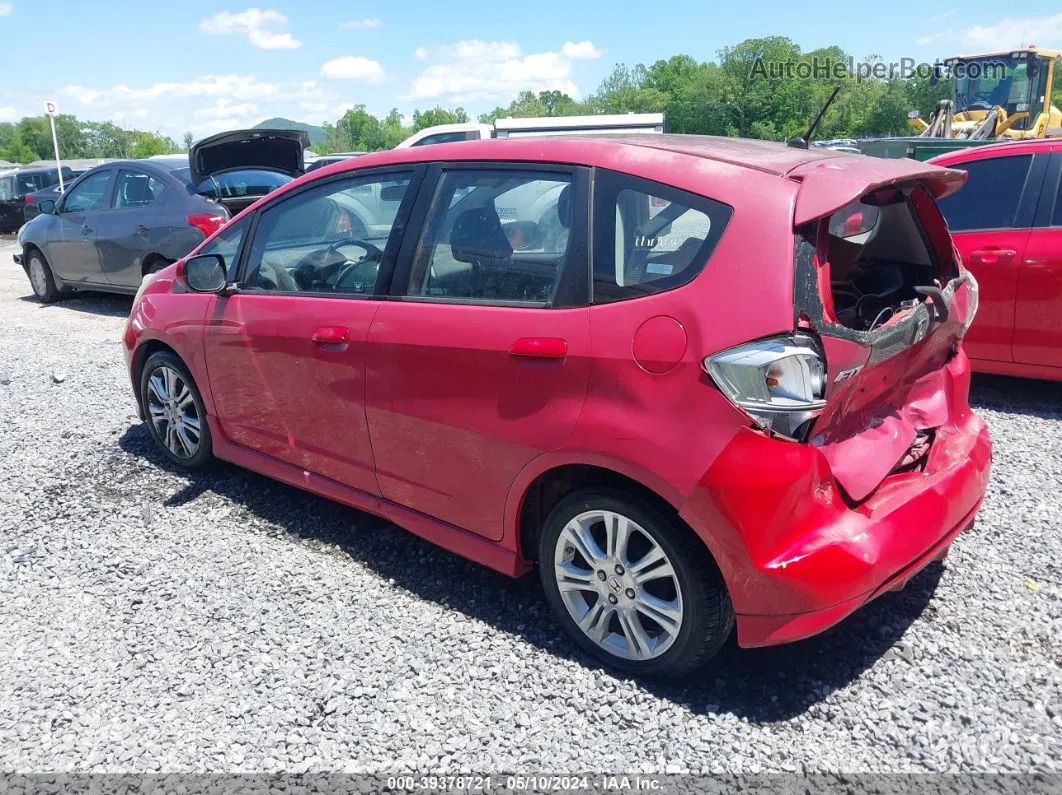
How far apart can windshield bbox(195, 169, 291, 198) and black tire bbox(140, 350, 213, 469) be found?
5.03 m

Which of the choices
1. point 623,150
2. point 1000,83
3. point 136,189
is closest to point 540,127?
point 136,189

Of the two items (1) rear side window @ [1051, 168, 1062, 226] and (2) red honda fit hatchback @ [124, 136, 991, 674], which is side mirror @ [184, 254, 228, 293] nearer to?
(2) red honda fit hatchback @ [124, 136, 991, 674]

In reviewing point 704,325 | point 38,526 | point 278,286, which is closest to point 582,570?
point 704,325

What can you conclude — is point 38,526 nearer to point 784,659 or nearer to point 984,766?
point 784,659

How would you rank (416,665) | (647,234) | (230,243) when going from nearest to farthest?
1. (647,234)
2. (416,665)
3. (230,243)

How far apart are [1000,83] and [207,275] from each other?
76.6 feet

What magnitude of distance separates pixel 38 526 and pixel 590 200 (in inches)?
131

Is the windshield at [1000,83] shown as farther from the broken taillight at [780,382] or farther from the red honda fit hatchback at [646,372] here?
the broken taillight at [780,382]

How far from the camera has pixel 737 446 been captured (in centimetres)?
239

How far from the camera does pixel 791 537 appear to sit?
7.91ft

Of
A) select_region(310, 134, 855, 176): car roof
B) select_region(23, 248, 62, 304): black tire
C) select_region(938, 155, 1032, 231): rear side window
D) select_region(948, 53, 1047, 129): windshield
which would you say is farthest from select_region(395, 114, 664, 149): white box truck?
select_region(310, 134, 855, 176): car roof

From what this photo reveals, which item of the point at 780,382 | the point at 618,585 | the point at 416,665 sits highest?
the point at 780,382

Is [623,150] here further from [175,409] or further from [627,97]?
[627,97]

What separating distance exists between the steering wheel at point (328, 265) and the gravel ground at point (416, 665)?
1227mm
